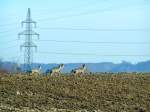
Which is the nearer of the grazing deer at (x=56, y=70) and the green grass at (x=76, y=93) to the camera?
the green grass at (x=76, y=93)

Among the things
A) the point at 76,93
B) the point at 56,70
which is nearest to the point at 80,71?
the point at 56,70

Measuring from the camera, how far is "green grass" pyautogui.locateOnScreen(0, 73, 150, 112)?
2775cm

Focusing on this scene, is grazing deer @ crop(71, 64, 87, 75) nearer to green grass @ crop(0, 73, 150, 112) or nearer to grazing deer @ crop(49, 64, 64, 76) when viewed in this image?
grazing deer @ crop(49, 64, 64, 76)

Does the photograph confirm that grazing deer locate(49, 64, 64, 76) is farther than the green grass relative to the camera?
Yes

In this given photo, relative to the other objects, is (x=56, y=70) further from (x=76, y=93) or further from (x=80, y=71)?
(x=76, y=93)

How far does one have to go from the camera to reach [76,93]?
31.0 m

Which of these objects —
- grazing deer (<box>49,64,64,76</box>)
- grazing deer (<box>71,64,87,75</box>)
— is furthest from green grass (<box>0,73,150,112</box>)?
grazing deer (<box>49,64,64,76</box>)

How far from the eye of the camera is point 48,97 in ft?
97.6

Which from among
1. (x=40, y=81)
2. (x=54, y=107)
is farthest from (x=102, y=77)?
(x=54, y=107)

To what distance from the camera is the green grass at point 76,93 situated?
27750mm

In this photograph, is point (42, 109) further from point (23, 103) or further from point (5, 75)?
point (5, 75)

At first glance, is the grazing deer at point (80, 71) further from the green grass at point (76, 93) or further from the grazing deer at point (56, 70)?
the green grass at point (76, 93)

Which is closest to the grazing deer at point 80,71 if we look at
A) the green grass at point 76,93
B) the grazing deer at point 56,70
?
the grazing deer at point 56,70

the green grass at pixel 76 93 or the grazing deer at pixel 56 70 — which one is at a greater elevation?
the grazing deer at pixel 56 70
